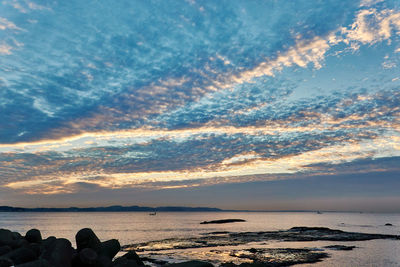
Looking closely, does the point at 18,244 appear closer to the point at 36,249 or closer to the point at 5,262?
the point at 36,249

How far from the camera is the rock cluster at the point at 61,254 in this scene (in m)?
13.6

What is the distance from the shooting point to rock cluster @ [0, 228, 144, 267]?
13.6 meters

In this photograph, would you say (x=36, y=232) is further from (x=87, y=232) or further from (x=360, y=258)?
(x=360, y=258)

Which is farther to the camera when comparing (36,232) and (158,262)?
(158,262)

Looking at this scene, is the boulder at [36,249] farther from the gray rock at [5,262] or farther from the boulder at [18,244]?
the gray rock at [5,262]

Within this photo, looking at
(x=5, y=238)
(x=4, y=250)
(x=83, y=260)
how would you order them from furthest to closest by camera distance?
1. (x=5, y=238)
2. (x=4, y=250)
3. (x=83, y=260)

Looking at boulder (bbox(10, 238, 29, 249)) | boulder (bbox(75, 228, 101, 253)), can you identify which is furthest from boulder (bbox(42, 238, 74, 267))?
boulder (bbox(10, 238, 29, 249))

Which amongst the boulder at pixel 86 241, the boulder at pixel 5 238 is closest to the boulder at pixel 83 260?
the boulder at pixel 86 241

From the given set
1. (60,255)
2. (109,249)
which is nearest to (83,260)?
(60,255)

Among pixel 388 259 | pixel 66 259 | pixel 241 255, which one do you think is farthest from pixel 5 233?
pixel 388 259

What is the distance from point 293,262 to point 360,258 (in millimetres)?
10599

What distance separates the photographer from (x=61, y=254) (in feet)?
45.8

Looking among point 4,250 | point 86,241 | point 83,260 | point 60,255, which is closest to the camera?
point 60,255

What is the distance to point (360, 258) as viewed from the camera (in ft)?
115
